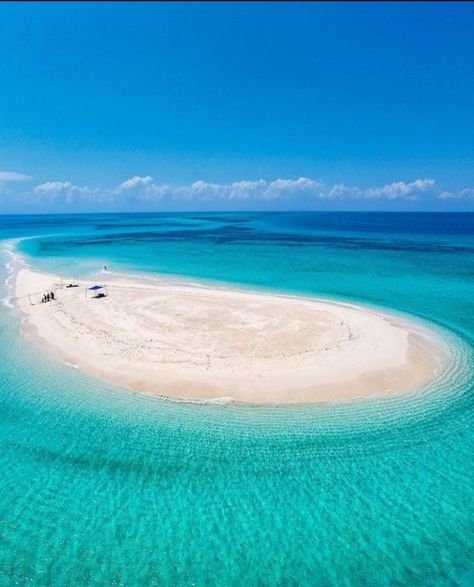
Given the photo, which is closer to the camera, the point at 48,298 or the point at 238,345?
the point at 238,345

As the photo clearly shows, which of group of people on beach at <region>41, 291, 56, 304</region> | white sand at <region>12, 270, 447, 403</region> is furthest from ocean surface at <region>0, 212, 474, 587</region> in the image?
group of people on beach at <region>41, 291, 56, 304</region>

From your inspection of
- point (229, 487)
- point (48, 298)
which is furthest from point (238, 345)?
point (48, 298)

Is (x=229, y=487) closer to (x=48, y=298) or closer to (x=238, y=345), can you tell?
(x=238, y=345)

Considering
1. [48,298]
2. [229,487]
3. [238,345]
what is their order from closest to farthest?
1. [229,487]
2. [238,345]
3. [48,298]

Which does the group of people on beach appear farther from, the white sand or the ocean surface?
the ocean surface

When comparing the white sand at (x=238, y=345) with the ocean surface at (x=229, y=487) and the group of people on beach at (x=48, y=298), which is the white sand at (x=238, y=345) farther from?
the ocean surface at (x=229, y=487)

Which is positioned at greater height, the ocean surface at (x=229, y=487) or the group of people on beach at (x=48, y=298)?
the group of people on beach at (x=48, y=298)

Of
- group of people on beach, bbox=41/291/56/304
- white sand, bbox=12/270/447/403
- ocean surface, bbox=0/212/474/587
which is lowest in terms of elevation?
ocean surface, bbox=0/212/474/587

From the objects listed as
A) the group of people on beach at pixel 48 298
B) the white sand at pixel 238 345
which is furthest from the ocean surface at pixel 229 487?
the group of people on beach at pixel 48 298

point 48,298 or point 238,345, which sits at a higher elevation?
point 48,298
